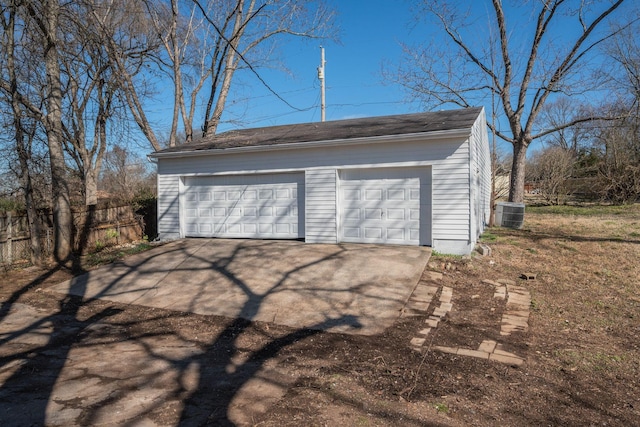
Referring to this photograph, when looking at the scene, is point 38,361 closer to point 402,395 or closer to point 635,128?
point 402,395

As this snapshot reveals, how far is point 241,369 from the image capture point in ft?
13.8

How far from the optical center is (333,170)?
33.6 ft

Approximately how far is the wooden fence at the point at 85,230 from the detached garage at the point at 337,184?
1095 mm

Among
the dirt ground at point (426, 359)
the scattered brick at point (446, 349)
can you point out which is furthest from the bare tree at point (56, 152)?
the scattered brick at point (446, 349)

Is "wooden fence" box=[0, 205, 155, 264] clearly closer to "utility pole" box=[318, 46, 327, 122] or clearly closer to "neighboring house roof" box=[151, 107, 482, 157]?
"neighboring house roof" box=[151, 107, 482, 157]

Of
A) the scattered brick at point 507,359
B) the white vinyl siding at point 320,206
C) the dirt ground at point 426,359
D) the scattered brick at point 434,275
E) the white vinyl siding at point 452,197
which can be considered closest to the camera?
the dirt ground at point 426,359

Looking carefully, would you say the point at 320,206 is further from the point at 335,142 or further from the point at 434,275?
the point at 434,275

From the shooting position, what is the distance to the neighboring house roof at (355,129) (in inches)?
385

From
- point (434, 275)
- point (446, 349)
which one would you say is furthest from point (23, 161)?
point (446, 349)

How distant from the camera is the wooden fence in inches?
357

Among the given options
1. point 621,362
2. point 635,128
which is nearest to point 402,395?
point 621,362

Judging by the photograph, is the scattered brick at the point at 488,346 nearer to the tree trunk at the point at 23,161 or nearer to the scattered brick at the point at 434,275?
the scattered brick at the point at 434,275

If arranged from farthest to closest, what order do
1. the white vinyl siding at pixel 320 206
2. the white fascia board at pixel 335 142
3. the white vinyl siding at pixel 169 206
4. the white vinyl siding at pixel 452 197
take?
the white vinyl siding at pixel 169 206, the white vinyl siding at pixel 320 206, the white vinyl siding at pixel 452 197, the white fascia board at pixel 335 142

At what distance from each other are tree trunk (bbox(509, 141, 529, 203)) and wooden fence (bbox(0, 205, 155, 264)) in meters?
14.0
